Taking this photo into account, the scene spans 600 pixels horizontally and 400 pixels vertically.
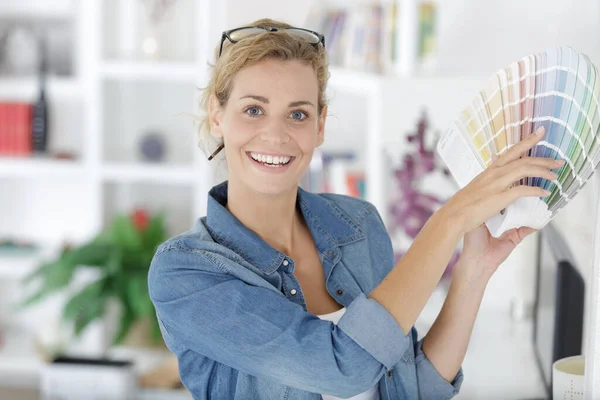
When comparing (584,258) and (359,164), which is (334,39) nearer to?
(359,164)

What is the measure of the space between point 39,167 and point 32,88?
477 millimetres

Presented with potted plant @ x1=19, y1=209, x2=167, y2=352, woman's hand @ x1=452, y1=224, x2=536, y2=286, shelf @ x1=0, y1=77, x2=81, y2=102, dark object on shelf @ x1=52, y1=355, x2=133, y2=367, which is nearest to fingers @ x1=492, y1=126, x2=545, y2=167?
woman's hand @ x1=452, y1=224, x2=536, y2=286

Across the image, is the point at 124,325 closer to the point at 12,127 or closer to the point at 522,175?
the point at 12,127

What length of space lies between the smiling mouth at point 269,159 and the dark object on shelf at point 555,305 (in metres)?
0.79

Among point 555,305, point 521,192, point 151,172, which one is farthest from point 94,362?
point 521,192

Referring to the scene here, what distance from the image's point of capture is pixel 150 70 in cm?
442

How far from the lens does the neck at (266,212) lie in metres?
1.40

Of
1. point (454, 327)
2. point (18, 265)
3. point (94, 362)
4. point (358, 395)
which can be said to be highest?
point (454, 327)

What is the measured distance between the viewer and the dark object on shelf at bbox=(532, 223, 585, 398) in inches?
70.9

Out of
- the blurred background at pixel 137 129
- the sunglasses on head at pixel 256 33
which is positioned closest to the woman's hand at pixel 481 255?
the sunglasses on head at pixel 256 33

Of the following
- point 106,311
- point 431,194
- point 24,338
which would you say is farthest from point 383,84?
point 24,338

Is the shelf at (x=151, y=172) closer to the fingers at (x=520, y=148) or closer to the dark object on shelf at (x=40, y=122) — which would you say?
the dark object on shelf at (x=40, y=122)

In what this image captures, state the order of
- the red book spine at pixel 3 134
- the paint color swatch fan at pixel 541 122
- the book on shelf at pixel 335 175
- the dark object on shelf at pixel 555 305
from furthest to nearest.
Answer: the red book spine at pixel 3 134
the book on shelf at pixel 335 175
the dark object on shelf at pixel 555 305
the paint color swatch fan at pixel 541 122

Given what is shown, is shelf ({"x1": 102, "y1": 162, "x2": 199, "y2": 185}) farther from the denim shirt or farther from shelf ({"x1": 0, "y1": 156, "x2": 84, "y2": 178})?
the denim shirt
